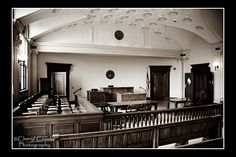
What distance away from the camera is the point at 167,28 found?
9820 mm

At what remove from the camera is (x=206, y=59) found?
32.1 feet

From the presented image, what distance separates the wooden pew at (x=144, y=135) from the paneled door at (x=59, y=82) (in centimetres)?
793

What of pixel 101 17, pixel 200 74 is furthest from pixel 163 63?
pixel 101 17

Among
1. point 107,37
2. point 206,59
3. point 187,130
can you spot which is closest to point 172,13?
point 107,37

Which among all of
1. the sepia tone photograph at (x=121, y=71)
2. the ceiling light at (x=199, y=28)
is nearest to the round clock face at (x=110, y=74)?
the sepia tone photograph at (x=121, y=71)

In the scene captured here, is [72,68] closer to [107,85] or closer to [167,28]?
[107,85]

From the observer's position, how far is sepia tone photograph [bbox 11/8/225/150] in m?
3.58

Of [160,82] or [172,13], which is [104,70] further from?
[172,13]

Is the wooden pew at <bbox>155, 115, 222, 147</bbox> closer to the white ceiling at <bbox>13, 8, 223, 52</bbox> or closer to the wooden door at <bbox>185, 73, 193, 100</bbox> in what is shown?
the white ceiling at <bbox>13, 8, 223, 52</bbox>

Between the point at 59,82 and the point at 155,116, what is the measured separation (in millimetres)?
7640

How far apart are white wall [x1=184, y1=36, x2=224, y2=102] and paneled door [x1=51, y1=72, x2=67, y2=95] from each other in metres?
8.18

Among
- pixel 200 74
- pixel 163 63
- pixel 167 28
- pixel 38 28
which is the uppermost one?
pixel 167 28

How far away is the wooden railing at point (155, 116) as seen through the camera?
3537 millimetres
